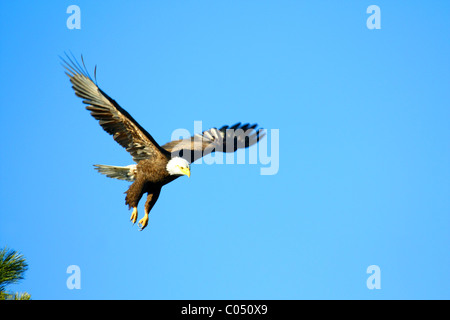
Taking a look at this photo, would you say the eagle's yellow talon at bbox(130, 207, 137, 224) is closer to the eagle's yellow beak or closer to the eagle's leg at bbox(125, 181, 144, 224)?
the eagle's leg at bbox(125, 181, 144, 224)

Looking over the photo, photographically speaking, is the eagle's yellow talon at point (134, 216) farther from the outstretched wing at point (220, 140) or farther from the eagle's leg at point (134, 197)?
the outstretched wing at point (220, 140)

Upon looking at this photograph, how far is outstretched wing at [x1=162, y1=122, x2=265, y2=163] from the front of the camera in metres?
10.9

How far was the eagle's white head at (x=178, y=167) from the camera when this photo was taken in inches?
369

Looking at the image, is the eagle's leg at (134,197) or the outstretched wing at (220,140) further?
the outstretched wing at (220,140)

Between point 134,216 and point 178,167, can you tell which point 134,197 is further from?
point 178,167

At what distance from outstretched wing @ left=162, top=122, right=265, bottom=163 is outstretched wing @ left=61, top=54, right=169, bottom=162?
3.68ft

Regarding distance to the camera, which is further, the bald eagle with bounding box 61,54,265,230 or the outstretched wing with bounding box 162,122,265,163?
the outstretched wing with bounding box 162,122,265,163

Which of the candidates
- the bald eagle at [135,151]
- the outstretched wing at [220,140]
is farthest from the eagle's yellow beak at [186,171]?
the outstretched wing at [220,140]

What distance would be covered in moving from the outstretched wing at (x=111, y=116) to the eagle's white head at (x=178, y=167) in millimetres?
292

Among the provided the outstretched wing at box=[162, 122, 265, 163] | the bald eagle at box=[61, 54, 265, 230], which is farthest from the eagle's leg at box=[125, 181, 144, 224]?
the outstretched wing at box=[162, 122, 265, 163]
